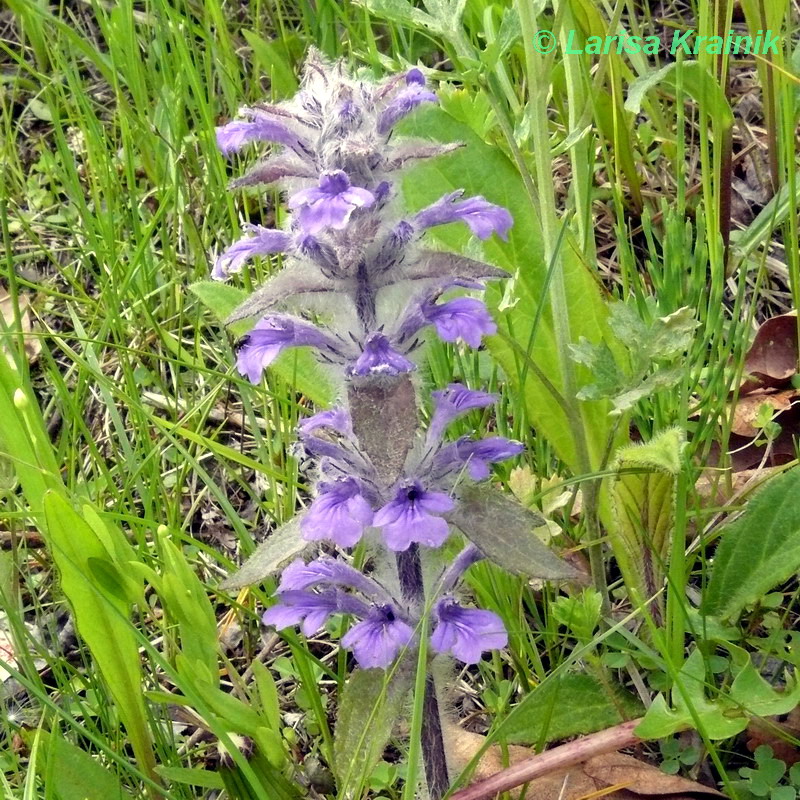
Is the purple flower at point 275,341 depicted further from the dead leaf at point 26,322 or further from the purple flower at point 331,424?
the dead leaf at point 26,322

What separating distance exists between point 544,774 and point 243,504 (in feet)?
4.08

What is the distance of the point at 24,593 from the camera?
255 cm

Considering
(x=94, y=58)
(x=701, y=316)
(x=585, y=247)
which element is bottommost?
(x=701, y=316)

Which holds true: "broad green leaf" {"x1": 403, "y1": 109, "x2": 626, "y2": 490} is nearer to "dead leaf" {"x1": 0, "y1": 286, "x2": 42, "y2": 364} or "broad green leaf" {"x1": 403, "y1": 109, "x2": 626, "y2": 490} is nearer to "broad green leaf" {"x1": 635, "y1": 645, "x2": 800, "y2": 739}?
"broad green leaf" {"x1": 635, "y1": 645, "x2": 800, "y2": 739}

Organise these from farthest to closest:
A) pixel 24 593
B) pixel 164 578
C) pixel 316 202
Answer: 1. pixel 24 593
2. pixel 164 578
3. pixel 316 202

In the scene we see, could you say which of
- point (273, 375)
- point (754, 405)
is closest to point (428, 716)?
point (273, 375)

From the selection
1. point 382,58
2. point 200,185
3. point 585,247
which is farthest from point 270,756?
point 200,185

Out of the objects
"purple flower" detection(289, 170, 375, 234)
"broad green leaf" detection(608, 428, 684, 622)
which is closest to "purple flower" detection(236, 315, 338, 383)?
"purple flower" detection(289, 170, 375, 234)

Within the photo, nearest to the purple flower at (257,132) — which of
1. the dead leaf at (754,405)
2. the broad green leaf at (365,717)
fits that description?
the broad green leaf at (365,717)

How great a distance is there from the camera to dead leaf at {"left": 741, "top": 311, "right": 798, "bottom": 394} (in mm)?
2555

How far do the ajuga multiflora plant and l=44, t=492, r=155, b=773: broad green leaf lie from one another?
29 centimetres

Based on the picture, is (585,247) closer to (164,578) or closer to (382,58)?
(382,58)

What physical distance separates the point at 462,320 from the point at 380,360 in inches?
5.5

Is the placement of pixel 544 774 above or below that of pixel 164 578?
below
